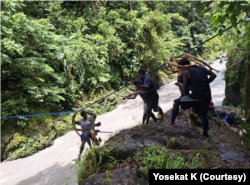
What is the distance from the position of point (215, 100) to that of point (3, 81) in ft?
37.6

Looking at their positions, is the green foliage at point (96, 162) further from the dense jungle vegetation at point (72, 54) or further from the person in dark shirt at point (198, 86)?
the dense jungle vegetation at point (72, 54)

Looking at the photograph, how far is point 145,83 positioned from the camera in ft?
16.6

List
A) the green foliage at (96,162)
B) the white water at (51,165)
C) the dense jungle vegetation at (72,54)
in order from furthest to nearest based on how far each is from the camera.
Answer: the dense jungle vegetation at (72,54), the white water at (51,165), the green foliage at (96,162)

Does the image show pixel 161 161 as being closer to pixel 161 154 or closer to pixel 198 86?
pixel 161 154

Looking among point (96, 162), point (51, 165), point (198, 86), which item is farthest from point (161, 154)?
point (51, 165)

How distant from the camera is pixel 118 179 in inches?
112

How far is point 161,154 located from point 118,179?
85 cm

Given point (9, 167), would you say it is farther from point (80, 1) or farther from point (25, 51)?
point (80, 1)

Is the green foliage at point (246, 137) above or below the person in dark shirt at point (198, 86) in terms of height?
below

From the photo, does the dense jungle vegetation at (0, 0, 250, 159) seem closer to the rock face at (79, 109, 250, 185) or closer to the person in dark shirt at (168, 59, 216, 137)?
the person in dark shirt at (168, 59, 216, 137)

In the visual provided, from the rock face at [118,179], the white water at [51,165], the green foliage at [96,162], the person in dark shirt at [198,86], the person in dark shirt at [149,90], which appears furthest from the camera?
the white water at [51,165]

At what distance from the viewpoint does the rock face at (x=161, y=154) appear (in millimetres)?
2918

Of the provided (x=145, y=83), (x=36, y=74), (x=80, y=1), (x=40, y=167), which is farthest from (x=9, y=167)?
(x=80, y=1)

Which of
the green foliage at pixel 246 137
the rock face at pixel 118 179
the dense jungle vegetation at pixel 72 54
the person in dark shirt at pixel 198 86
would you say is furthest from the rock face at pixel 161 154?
the dense jungle vegetation at pixel 72 54
